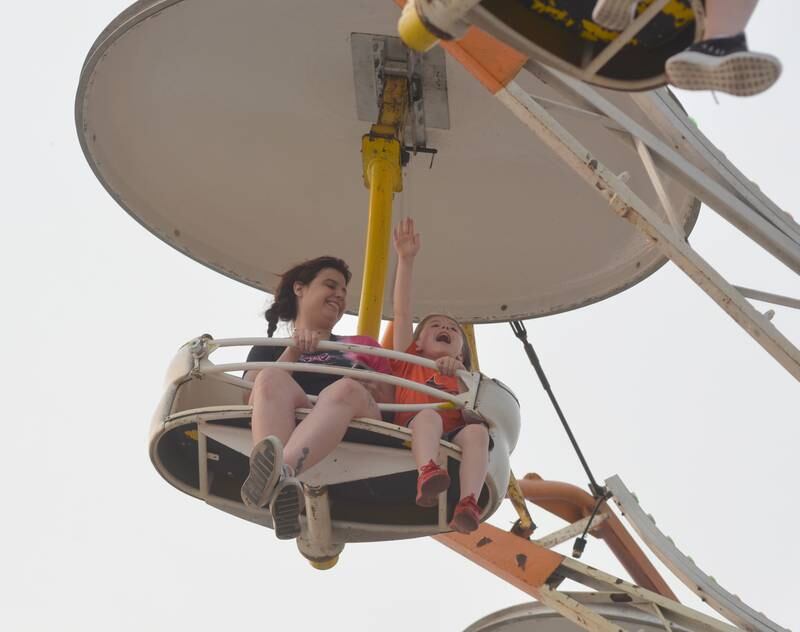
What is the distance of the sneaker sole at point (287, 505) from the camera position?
7203 mm

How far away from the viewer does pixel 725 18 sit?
527 centimetres

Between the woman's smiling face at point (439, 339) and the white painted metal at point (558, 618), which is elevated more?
the woman's smiling face at point (439, 339)

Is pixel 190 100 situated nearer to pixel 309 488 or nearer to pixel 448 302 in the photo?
pixel 448 302

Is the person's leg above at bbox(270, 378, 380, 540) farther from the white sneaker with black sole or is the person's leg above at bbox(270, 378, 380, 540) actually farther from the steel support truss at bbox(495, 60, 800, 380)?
the white sneaker with black sole

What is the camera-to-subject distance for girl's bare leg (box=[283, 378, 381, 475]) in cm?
743

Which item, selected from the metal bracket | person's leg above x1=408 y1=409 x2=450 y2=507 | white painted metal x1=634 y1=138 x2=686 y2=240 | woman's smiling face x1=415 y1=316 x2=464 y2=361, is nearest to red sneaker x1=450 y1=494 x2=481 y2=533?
person's leg above x1=408 y1=409 x2=450 y2=507

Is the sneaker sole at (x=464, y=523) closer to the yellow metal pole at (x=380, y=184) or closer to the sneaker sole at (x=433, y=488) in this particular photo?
the sneaker sole at (x=433, y=488)

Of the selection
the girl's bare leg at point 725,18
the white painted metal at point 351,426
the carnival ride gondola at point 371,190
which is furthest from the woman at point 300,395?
the girl's bare leg at point 725,18

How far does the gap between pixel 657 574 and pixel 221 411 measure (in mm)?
6877

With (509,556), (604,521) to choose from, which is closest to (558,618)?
(509,556)

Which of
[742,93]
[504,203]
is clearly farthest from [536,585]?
[742,93]

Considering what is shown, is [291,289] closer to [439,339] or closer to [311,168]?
[439,339]

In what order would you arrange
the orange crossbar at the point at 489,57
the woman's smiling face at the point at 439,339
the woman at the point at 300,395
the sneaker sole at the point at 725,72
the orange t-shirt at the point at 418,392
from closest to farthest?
the sneaker sole at the point at 725,72
the woman at the point at 300,395
the orange crossbar at the point at 489,57
the orange t-shirt at the point at 418,392
the woman's smiling face at the point at 439,339

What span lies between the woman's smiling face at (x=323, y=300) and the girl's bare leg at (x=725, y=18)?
4066 mm
